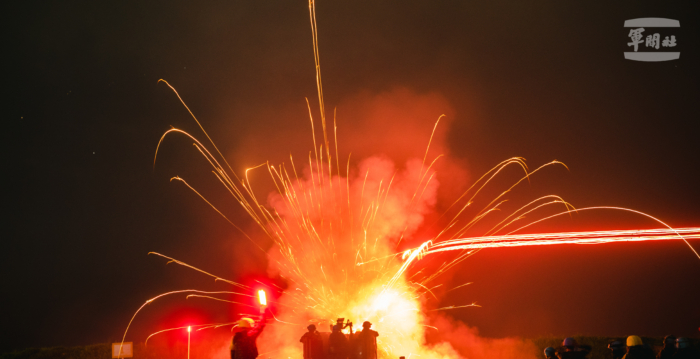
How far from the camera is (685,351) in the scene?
25.4ft

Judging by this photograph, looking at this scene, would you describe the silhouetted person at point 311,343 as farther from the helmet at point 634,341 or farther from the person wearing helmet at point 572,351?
the helmet at point 634,341

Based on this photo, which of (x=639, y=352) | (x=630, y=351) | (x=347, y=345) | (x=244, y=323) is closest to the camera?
(x=639, y=352)

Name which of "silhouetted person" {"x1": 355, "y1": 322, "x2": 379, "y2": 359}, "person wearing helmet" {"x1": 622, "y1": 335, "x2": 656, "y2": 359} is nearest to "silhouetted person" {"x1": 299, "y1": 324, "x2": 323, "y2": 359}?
"silhouetted person" {"x1": 355, "y1": 322, "x2": 379, "y2": 359}

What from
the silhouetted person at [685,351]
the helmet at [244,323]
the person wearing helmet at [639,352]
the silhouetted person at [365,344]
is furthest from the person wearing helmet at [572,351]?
the helmet at [244,323]

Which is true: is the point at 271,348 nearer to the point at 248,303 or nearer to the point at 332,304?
the point at 248,303

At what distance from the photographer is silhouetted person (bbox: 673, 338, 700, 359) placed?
767 centimetres

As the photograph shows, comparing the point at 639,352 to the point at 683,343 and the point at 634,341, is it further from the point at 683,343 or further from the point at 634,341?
the point at 683,343

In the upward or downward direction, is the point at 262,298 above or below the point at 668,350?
above

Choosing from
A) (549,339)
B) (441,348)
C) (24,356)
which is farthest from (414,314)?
(24,356)

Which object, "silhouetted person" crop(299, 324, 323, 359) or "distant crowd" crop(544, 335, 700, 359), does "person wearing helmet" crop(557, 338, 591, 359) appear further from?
"silhouetted person" crop(299, 324, 323, 359)

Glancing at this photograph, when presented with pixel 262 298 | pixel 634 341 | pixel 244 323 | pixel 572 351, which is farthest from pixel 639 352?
pixel 244 323

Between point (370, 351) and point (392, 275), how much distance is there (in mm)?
5490

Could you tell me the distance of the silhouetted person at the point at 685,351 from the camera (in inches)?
302

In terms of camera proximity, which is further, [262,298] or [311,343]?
[311,343]
